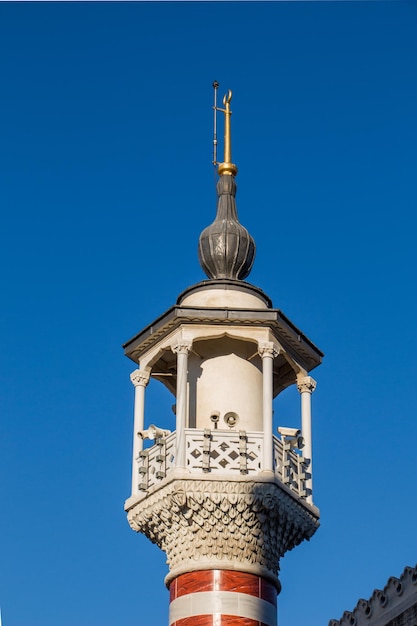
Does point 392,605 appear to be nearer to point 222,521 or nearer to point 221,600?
point 221,600

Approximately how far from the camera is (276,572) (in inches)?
1136

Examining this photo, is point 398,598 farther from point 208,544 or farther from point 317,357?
point 317,357

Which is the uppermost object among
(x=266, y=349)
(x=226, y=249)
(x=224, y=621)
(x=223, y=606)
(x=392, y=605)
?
(x=226, y=249)

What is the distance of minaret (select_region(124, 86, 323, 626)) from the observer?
92.6ft

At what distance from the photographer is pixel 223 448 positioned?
2895 centimetres

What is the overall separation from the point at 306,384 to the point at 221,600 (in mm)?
5049

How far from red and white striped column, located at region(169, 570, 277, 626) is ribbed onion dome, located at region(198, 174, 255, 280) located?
253 inches

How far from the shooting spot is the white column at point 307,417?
98.3ft

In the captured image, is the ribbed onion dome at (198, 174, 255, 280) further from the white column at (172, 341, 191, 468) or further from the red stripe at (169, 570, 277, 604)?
the red stripe at (169, 570, 277, 604)

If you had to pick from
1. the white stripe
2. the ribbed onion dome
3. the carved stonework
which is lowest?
the white stripe

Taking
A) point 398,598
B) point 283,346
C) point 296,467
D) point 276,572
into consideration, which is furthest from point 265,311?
point 398,598

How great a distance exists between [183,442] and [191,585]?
251 cm

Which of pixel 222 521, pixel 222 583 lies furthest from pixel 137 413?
pixel 222 583

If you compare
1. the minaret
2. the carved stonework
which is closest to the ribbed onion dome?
the minaret
